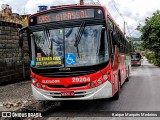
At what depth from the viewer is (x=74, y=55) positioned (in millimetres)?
8086

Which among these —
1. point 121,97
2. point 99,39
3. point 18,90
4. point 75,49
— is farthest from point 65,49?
point 18,90

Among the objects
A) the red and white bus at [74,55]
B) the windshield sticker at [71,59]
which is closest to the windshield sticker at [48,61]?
the red and white bus at [74,55]

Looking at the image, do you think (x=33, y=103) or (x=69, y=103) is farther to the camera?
(x=69, y=103)

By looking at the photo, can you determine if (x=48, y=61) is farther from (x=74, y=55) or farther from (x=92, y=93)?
(x=92, y=93)

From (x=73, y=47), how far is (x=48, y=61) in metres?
0.84

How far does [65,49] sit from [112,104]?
8.75 feet

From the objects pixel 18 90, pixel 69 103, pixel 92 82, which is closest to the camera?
pixel 92 82

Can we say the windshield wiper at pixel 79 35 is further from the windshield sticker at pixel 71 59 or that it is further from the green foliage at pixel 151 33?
the green foliage at pixel 151 33

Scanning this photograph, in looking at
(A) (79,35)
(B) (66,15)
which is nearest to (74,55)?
(A) (79,35)

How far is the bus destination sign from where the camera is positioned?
8367 mm

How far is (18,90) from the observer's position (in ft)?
41.3

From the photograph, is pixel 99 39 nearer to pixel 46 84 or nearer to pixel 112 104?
pixel 46 84

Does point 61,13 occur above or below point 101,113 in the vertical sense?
above

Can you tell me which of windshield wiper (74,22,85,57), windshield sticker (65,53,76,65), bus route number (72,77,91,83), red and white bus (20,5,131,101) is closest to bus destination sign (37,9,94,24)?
red and white bus (20,5,131,101)
